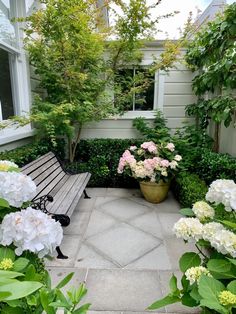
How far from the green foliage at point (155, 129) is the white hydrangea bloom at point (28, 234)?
330cm

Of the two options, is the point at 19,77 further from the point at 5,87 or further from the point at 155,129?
the point at 155,129

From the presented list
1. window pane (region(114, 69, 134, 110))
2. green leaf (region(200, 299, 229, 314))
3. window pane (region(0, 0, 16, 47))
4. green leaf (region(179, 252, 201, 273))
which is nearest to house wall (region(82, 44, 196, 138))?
window pane (region(114, 69, 134, 110))

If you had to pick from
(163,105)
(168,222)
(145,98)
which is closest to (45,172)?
(168,222)

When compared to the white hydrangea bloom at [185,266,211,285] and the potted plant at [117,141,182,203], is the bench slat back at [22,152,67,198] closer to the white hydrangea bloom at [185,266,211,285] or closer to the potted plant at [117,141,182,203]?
the potted plant at [117,141,182,203]

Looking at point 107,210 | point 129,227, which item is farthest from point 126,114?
point 129,227

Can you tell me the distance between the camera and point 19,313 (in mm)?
686

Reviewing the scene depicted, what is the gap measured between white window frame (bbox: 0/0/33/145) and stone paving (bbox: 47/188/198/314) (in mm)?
1501

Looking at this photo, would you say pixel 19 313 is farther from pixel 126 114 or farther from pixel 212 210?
pixel 126 114

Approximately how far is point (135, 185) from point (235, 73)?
8.03 feet

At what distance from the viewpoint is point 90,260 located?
2182 mm

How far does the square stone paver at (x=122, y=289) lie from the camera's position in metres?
1.65

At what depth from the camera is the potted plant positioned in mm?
3387

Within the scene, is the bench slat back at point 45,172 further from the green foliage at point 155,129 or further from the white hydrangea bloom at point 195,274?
the white hydrangea bloom at point 195,274

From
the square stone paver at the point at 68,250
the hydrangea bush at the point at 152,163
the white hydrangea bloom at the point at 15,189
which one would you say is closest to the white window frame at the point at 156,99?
the hydrangea bush at the point at 152,163
